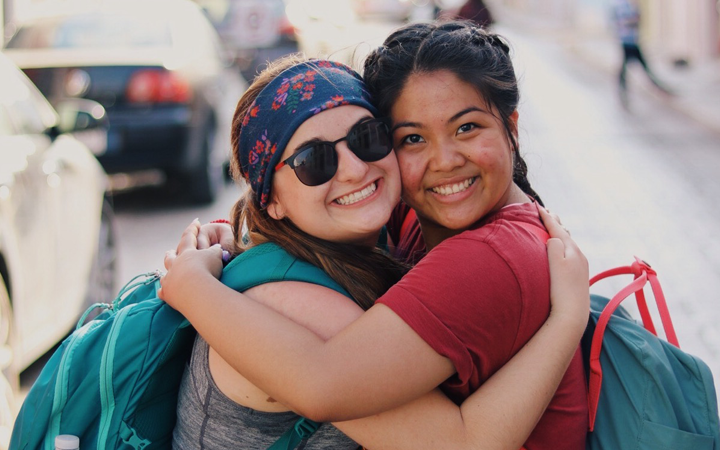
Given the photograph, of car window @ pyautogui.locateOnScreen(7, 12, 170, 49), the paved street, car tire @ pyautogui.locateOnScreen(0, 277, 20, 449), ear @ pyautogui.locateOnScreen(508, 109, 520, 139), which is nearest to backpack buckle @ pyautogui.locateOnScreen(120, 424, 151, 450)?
ear @ pyautogui.locateOnScreen(508, 109, 520, 139)

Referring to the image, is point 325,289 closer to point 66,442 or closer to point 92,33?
point 66,442

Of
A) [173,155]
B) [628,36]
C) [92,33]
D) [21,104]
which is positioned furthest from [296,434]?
[628,36]

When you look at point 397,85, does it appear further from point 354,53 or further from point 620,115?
point 620,115

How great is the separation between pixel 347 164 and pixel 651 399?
3.05ft

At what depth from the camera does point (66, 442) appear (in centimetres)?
208

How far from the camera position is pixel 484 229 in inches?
80.4

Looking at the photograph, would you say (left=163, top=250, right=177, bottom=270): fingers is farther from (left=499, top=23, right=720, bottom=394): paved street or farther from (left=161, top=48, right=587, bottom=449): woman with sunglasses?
(left=499, top=23, right=720, bottom=394): paved street

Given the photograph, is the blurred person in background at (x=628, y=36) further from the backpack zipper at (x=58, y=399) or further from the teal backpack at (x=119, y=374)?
the backpack zipper at (x=58, y=399)

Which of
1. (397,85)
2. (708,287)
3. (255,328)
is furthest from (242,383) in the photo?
(708,287)

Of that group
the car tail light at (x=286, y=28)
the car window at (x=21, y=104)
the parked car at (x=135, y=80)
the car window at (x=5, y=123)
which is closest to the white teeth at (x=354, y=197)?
the car window at (x=5, y=123)

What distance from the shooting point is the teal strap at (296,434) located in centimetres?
202

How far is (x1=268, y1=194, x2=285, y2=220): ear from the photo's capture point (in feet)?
7.54

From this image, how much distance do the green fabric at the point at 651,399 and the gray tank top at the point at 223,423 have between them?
0.63m

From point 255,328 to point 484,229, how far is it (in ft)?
1.92
